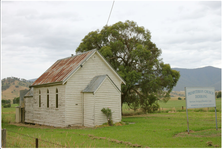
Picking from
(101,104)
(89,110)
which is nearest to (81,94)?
(89,110)

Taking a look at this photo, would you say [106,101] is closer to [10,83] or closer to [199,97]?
[199,97]

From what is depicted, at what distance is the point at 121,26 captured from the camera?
33.2 m

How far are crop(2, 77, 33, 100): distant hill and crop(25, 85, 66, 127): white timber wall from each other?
66.3 m

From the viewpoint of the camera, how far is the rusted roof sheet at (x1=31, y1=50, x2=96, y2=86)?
23241mm

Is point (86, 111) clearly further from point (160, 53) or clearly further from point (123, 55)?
point (160, 53)

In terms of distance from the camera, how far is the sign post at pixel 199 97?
1709 centimetres

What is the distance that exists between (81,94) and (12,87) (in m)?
87.0

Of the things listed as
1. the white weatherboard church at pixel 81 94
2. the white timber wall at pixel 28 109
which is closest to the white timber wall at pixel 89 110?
the white weatherboard church at pixel 81 94

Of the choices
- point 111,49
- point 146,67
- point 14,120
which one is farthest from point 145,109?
point 14,120

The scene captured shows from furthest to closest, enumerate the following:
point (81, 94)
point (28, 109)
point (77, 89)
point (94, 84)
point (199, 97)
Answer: point (28, 109) → point (81, 94) → point (77, 89) → point (94, 84) → point (199, 97)

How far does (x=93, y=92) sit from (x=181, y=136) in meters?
8.95

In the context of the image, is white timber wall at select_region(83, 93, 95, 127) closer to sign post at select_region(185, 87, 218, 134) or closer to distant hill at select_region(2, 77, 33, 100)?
sign post at select_region(185, 87, 218, 134)

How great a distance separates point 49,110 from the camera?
80.7 feet

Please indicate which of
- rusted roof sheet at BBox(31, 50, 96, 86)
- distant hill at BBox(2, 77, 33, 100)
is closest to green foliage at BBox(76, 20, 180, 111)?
rusted roof sheet at BBox(31, 50, 96, 86)
